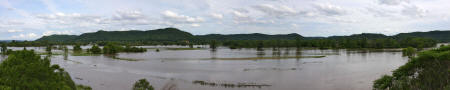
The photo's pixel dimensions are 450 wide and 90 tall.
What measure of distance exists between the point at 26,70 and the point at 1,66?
1.39 meters

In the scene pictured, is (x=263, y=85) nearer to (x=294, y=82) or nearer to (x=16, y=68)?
(x=294, y=82)

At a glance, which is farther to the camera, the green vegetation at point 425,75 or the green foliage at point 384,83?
the green foliage at point 384,83

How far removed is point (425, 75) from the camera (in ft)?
56.1

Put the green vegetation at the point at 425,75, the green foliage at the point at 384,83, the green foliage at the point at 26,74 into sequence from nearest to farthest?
the green foliage at the point at 26,74 < the green vegetation at the point at 425,75 < the green foliage at the point at 384,83

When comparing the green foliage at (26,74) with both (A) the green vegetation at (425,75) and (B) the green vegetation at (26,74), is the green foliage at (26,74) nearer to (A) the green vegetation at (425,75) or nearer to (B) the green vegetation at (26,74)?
(B) the green vegetation at (26,74)

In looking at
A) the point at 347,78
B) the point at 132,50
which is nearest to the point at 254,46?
the point at 132,50

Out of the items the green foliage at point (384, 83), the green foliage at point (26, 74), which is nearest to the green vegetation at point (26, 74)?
the green foliage at point (26, 74)

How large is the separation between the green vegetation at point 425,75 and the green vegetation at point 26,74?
1950 centimetres

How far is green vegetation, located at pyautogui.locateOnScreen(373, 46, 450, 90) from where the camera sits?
616 inches

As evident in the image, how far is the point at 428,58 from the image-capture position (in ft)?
66.2

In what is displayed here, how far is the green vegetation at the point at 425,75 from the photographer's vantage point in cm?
1564

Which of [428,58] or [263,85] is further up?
[428,58]

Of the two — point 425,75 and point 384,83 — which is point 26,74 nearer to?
point 425,75

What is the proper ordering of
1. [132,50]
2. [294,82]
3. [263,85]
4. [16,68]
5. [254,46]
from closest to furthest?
1. [16,68]
2. [263,85]
3. [294,82]
4. [132,50]
5. [254,46]
